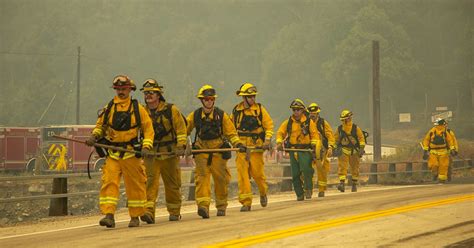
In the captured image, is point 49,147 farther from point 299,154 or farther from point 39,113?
point 39,113

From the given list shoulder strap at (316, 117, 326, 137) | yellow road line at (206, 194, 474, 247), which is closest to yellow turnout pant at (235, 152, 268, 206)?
yellow road line at (206, 194, 474, 247)

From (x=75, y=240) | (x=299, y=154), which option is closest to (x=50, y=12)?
(x=299, y=154)

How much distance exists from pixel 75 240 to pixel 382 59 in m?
69.2

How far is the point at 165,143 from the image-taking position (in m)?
14.8

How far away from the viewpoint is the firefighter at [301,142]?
20719 millimetres

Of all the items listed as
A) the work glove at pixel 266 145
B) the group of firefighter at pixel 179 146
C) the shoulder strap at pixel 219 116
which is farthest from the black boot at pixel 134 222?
the work glove at pixel 266 145

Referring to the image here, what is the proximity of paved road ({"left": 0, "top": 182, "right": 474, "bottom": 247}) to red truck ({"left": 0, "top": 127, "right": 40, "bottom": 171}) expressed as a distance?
3474 centimetres

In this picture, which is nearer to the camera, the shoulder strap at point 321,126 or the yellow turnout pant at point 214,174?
the yellow turnout pant at point 214,174

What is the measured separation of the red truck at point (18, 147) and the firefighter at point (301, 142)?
31.9 metres

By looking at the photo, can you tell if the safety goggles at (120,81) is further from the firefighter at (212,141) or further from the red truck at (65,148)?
the red truck at (65,148)

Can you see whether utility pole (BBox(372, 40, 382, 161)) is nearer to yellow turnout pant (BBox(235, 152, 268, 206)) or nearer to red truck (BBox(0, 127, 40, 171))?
red truck (BBox(0, 127, 40, 171))

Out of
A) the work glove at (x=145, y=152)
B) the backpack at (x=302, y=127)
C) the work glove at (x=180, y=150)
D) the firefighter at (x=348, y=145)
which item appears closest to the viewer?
the work glove at (x=145, y=152)

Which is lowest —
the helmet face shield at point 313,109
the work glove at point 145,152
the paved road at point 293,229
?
the paved road at point 293,229

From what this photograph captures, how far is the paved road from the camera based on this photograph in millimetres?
11016
